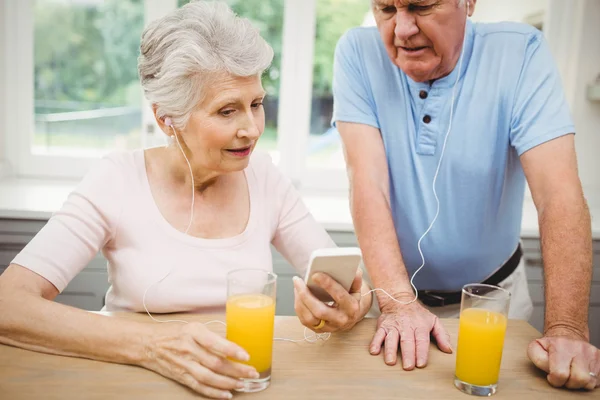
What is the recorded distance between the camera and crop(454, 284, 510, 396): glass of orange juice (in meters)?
1.02

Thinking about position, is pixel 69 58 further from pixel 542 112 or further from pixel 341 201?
pixel 542 112

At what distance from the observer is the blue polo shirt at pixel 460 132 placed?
61.4 inches

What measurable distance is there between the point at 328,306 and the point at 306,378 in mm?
168

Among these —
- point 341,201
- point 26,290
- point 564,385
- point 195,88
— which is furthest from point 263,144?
point 564,385

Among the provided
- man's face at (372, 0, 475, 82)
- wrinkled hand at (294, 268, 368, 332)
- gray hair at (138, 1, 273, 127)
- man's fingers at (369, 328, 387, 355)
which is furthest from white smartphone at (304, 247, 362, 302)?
man's face at (372, 0, 475, 82)

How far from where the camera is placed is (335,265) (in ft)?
3.49

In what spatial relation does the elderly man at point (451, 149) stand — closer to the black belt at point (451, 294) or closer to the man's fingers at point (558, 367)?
the black belt at point (451, 294)

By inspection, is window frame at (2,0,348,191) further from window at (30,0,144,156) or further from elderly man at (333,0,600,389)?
elderly man at (333,0,600,389)

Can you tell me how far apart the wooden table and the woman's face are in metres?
0.47

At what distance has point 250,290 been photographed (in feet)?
3.38

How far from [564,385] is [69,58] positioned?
2.83 meters

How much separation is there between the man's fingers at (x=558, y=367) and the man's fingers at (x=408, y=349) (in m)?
0.25

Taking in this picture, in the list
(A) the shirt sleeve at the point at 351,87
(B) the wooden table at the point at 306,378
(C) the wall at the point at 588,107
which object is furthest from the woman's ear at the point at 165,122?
(C) the wall at the point at 588,107

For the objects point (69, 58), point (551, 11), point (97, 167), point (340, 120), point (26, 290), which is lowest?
point (26, 290)
